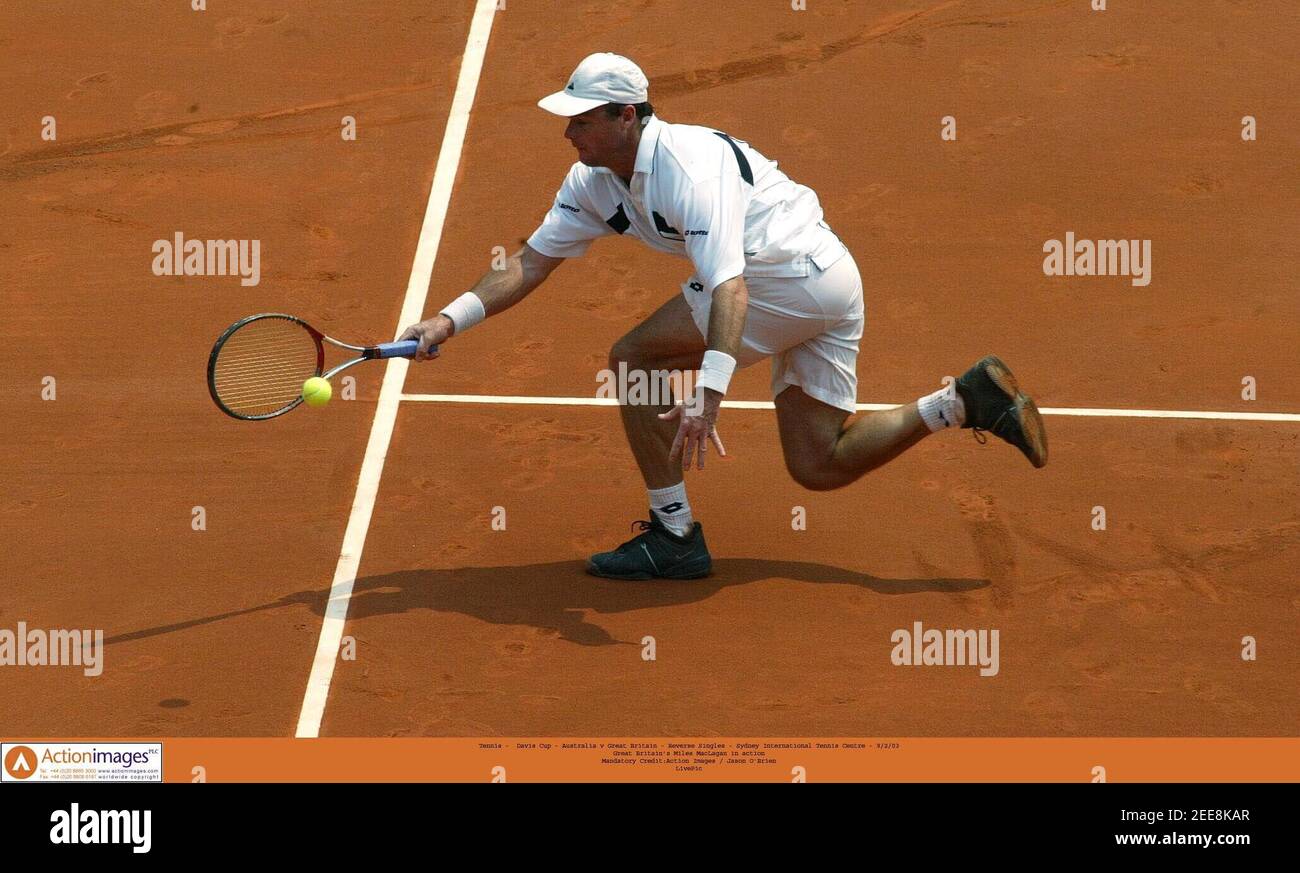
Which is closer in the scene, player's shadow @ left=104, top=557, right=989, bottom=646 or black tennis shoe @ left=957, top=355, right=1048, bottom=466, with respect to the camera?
black tennis shoe @ left=957, top=355, right=1048, bottom=466

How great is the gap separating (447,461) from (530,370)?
96 centimetres

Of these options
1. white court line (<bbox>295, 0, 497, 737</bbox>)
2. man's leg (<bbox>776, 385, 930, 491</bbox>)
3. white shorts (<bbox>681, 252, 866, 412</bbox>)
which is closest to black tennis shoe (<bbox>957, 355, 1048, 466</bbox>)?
man's leg (<bbox>776, 385, 930, 491</bbox>)

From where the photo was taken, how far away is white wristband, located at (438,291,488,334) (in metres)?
7.11

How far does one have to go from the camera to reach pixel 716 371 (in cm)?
647

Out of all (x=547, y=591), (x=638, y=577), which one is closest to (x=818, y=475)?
(x=638, y=577)

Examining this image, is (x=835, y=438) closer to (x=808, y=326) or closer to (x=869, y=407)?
(x=808, y=326)

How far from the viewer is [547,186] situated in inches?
420

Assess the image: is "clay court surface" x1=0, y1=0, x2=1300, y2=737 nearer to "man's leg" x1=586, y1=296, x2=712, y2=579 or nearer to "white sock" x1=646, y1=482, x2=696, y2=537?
"man's leg" x1=586, y1=296, x2=712, y2=579

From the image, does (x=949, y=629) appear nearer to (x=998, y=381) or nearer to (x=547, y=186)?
(x=998, y=381)

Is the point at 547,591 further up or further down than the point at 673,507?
further down

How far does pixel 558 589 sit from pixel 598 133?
1794 mm

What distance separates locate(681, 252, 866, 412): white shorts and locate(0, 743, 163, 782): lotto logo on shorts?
2477mm
